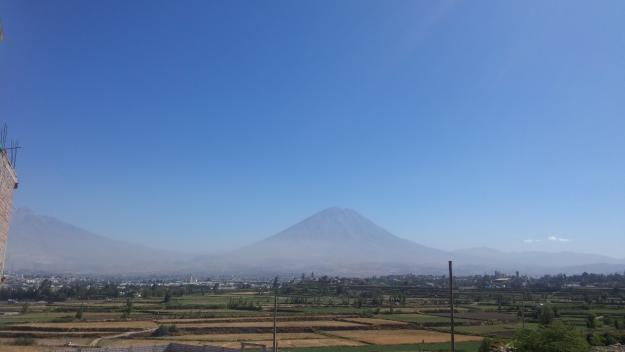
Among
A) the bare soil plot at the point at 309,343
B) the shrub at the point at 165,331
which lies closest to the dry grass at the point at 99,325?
the shrub at the point at 165,331

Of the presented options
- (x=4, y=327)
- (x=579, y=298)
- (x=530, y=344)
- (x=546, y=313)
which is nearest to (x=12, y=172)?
(x=530, y=344)

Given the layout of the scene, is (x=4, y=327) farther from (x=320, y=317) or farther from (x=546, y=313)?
(x=546, y=313)

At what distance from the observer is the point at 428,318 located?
4675 centimetres

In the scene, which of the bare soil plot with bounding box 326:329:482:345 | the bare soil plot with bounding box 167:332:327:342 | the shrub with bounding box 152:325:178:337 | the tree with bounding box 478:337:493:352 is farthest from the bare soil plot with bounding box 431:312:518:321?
the shrub with bounding box 152:325:178:337

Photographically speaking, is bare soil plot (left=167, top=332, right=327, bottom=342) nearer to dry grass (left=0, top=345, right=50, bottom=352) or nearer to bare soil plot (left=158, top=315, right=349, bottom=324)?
bare soil plot (left=158, top=315, right=349, bottom=324)

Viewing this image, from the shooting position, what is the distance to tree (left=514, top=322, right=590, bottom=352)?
18.7 meters

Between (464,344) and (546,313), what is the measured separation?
1410 centimetres

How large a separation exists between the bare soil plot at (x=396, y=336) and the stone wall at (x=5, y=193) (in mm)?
24774

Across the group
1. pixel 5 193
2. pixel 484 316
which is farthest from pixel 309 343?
pixel 5 193

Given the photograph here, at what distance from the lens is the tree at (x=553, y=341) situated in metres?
18.7

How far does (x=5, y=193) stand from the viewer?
10.8 m

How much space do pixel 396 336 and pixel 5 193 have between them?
1164 inches

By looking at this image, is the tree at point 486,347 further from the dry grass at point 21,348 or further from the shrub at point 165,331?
the dry grass at point 21,348

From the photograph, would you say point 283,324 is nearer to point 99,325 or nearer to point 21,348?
point 99,325
